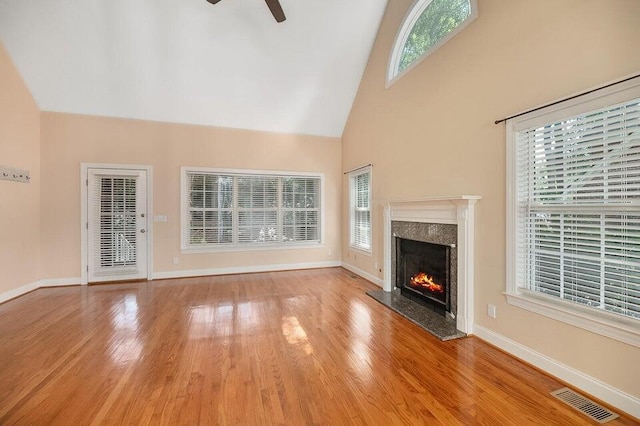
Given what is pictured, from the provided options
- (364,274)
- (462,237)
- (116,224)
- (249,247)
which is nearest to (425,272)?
(462,237)

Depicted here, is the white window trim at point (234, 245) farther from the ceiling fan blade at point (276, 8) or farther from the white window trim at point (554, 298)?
the white window trim at point (554, 298)

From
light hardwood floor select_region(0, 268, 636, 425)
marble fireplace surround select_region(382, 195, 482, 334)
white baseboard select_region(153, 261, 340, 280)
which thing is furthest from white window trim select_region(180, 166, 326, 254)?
marble fireplace surround select_region(382, 195, 482, 334)

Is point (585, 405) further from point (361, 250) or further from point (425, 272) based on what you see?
point (361, 250)

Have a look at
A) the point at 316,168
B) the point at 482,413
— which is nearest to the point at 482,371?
the point at 482,413

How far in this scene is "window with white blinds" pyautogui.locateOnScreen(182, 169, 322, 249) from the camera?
5395 mm

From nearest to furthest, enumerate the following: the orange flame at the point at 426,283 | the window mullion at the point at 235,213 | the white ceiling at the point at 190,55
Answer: the orange flame at the point at 426,283
the white ceiling at the point at 190,55
the window mullion at the point at 235,213

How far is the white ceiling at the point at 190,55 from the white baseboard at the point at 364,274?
342 centimetres

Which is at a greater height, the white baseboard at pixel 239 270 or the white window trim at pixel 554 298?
the white window trim at pixel 554 298

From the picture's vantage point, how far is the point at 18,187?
4.09m

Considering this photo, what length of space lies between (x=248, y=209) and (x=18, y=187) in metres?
3.49

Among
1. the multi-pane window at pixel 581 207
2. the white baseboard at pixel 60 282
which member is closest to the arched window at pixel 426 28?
the multi-pane window at pixel 581 207

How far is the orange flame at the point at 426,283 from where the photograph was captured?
336 cm

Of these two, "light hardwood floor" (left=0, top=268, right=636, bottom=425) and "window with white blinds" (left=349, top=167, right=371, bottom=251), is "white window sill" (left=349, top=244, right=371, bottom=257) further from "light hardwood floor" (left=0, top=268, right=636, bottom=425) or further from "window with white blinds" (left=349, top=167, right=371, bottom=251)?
"light hardwood floor" (left=0, top=268, right=636, bottom=425)

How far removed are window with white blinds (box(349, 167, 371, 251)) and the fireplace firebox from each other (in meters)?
1.08
